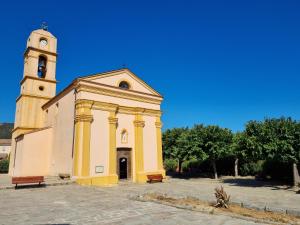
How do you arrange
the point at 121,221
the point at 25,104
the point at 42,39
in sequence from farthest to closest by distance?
the point at 42,39 < the point at 25,104 < the point at 121,221

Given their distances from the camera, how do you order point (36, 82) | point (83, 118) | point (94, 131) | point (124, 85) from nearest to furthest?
point (83, 118)
point (94, 131)
point (124, 85)
point (36, 82)

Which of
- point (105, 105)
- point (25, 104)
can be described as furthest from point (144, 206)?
point (25, 104)

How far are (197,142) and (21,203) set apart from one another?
18022 millimetres

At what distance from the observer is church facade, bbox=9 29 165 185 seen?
2097 centimetres

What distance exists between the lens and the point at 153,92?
27219 millimetres

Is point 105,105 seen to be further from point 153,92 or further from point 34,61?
point 34,61

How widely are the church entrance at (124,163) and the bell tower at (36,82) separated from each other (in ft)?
37.6

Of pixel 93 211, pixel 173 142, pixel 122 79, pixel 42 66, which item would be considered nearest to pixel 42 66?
pixel 42 66

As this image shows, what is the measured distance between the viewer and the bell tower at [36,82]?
1159 inches

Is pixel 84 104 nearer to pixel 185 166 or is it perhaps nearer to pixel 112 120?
pixel 112 120

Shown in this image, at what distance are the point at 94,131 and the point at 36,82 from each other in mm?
12606

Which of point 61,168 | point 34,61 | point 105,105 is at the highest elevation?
point 34,61

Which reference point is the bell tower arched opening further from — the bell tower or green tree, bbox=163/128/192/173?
green tree, bbox=163/128/192/173

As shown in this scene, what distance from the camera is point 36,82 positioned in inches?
1177
